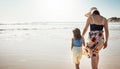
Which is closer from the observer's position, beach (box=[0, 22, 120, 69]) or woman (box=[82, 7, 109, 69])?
woman (box=[82, 7, 109, 69])

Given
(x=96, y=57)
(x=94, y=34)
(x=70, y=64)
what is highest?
(x=94, y=34)

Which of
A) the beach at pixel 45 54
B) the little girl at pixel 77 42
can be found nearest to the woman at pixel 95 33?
the little girl at pixel 77 42

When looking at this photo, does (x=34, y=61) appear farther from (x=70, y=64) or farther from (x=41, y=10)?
(x=41, y=10)

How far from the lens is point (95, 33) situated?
13.0ft

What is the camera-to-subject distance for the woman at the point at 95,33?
3934 mm

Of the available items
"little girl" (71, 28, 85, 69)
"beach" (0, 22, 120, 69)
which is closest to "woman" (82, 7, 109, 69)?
"little girl" (71, 28, 85, 69)

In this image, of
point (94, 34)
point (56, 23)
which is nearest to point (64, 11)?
point (56, 23)

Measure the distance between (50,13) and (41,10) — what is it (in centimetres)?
36

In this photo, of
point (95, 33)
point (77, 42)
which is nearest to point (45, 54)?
point (77, 42)

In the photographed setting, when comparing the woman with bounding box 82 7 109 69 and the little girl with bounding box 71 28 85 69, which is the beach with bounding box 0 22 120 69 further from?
the woman with bounding box 82 7 109 69

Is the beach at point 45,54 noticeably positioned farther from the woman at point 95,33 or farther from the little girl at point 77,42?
the woman at point 95,33

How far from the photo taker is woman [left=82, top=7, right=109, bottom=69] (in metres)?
3.93

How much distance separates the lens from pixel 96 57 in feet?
13.1

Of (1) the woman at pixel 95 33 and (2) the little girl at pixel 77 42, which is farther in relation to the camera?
(2) the little girl at pixel 77 42
